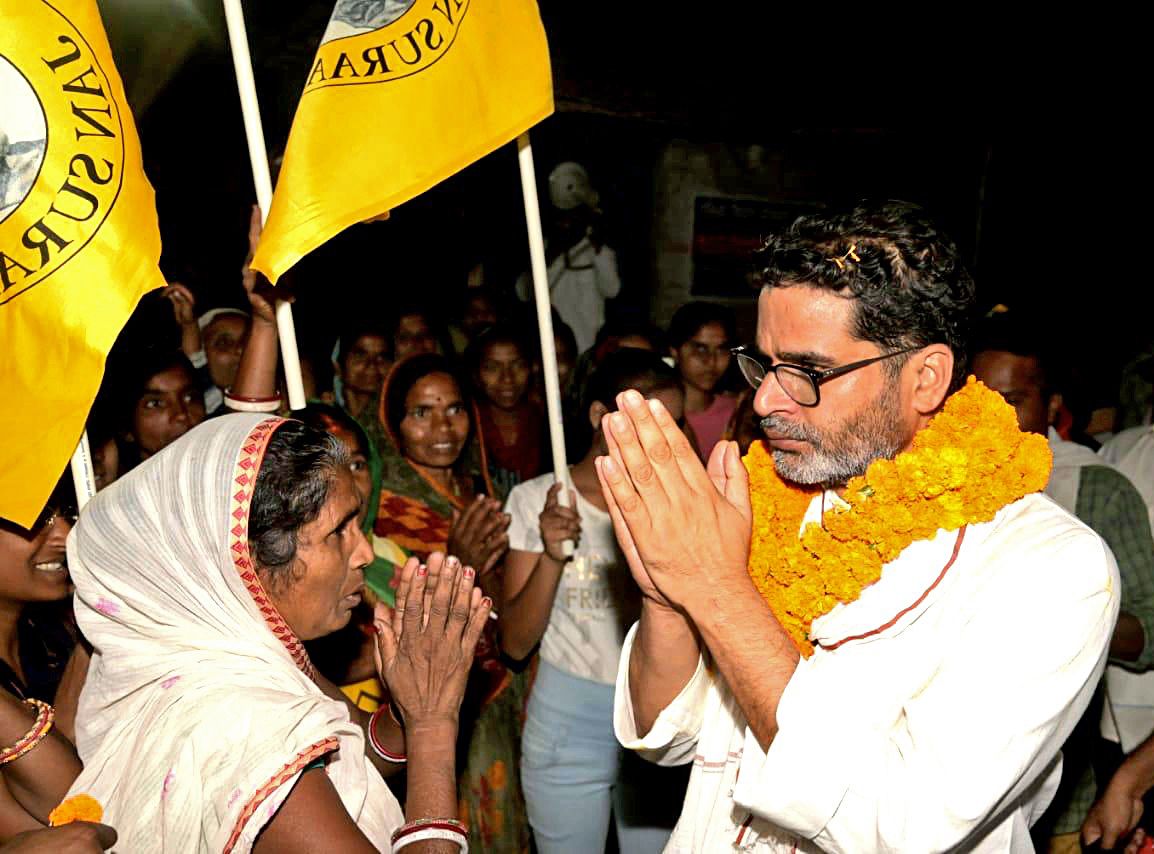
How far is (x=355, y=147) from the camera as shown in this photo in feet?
8.86

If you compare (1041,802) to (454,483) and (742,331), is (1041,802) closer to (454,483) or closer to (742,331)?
(454,483)

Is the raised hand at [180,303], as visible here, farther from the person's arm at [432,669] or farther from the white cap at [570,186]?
the white cap at [570,186]

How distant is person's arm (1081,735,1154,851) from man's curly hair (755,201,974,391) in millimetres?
1546

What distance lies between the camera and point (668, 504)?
175cm

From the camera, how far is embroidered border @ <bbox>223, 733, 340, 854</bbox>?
1758 mm

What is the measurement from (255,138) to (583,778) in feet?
7.99

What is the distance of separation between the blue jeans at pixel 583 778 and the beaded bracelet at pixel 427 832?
1.53m

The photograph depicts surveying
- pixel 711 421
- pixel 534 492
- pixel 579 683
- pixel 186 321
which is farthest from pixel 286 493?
pixel 186 321

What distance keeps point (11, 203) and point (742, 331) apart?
851cm

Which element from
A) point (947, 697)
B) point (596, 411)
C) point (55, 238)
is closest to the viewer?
point (947, 697)

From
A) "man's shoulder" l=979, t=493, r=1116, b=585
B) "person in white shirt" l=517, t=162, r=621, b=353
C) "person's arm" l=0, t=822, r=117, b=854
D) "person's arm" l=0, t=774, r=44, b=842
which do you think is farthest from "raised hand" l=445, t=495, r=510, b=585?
"person in white shirt" l=517, t=162, r=621, b=353

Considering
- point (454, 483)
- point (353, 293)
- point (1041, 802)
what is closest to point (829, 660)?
point (1041, 802)

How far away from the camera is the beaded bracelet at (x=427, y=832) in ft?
6.52

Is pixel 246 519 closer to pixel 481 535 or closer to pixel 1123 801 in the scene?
pixel 481 535
